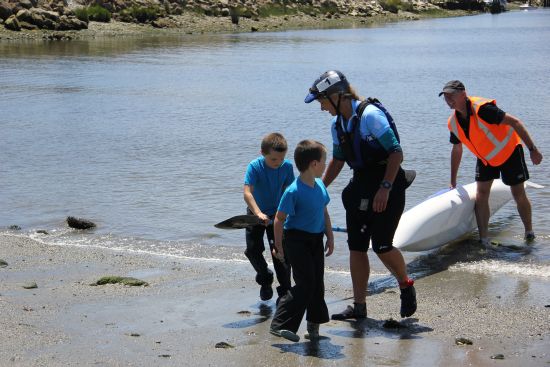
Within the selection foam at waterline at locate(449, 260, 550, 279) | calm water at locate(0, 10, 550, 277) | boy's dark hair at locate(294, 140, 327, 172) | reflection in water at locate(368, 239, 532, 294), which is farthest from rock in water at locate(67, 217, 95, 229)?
boy's dark hair at locate(294, 140, 327, 172)

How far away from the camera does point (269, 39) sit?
1953 inches

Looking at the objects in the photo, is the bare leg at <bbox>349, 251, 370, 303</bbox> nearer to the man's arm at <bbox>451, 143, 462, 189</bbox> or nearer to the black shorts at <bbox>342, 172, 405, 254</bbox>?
the black shorts at <bbox>342, 172, 405, 254</bbox>

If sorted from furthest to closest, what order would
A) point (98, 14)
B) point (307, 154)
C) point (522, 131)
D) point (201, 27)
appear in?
point (201, 27)
point (98, 14)
point (522, 131)
point (307, 154)

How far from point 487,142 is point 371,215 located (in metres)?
2.44

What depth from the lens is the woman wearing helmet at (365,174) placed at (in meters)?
6.66

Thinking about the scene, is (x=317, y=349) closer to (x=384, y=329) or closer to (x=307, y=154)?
(x=384, y=329)

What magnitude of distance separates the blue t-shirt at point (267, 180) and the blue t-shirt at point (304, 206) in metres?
0.70

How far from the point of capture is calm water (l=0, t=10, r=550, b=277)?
1040cm

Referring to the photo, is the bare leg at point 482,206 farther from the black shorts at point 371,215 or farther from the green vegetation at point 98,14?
the green vegetation at point 98,14

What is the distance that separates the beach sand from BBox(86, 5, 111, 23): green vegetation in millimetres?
44591

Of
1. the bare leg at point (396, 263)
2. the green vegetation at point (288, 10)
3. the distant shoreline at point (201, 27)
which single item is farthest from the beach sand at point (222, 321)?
the green vegetation at point (288, 10)

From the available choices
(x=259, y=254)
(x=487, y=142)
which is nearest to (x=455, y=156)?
(x=487, y=142)

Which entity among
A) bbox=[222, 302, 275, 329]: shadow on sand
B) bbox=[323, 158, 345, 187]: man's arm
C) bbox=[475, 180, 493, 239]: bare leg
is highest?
bbox=[323, 158, 345, 187]: man's arm

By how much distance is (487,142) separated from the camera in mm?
8914
